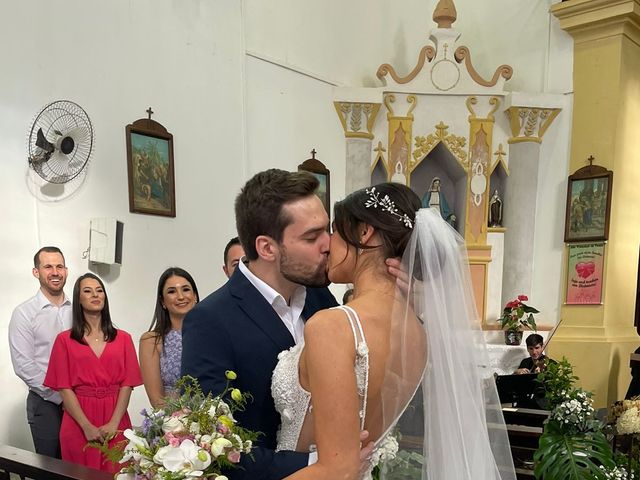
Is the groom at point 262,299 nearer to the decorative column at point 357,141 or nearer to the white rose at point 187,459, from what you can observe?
the white rose at point 187,459

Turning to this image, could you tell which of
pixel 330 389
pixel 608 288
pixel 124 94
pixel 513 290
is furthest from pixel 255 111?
pixel 330 389

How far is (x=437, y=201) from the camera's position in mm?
8594

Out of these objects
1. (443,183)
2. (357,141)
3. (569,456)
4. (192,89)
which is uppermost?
(192,89)

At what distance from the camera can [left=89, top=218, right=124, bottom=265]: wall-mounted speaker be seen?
5.23 metres

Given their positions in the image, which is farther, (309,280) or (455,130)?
(455,130)

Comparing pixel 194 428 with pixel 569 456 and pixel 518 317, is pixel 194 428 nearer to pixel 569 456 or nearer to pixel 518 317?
pixel 569 456

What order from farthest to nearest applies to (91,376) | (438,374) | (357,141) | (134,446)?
(357,141) → (91,376) → (438,374) → (134,446)

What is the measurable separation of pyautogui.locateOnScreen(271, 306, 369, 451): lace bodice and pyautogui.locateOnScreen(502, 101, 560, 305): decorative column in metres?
7.28

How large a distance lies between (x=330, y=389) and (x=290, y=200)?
61 cm

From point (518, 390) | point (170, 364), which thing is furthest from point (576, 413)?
point (170, 364)

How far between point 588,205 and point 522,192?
92 cm

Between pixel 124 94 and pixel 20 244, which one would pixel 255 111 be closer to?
pixel 124 94

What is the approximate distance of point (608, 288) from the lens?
761cm

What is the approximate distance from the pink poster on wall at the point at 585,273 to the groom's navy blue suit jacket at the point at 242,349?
695 centimetres
